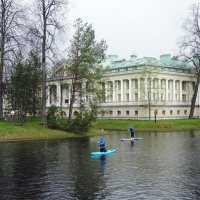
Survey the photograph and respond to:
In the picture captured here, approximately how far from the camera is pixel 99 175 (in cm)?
2322

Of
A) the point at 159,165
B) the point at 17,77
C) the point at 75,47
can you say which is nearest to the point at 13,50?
the point at 17,77

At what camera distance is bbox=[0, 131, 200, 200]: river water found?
18344 mm

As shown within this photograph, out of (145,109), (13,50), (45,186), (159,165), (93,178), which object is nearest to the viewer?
(45,186)

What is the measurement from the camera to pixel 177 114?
108062mm

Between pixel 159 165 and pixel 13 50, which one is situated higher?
pixel 13 50

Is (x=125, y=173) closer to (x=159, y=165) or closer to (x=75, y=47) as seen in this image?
(x=159, y=165)

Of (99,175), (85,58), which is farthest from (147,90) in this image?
(99,175)

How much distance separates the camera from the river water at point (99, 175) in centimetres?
1834

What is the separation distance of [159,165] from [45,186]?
946 cm

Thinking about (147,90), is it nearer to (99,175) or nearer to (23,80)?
(23,80)

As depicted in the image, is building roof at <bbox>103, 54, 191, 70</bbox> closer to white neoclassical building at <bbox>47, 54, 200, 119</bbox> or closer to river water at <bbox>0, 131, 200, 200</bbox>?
white neoclassical building at <bbox>47, 54, 200, 119</bbox>

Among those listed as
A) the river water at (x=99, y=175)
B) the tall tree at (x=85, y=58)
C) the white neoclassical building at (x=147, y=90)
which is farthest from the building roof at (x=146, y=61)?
the river water at (x=99, y=175)

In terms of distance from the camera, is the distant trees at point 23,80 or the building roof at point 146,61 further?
the building roof at point 146,61

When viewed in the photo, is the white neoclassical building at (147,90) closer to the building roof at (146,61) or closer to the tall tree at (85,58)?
the building roof at (146,61)
